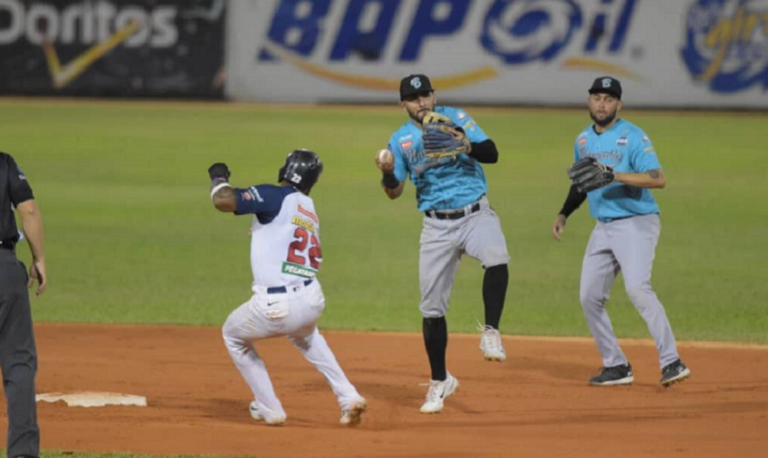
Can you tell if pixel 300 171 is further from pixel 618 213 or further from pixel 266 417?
pixel 618 213

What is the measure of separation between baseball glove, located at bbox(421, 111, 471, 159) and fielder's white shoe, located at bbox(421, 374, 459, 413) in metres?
1.47

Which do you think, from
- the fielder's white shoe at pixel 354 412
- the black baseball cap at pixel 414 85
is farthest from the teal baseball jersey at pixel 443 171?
the fielder's white shoe at pixel 354 412

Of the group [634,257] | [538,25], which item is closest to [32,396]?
[634,257]

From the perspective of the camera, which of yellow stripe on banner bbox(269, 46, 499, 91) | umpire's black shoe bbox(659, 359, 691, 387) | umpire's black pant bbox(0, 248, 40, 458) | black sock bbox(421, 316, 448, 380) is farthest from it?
yellow stripe on banner bbox(269, 46, 499, 91)

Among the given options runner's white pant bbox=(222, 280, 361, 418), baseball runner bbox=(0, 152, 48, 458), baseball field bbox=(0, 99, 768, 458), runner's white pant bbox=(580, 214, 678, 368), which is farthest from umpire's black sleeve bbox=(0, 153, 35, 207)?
runner's white pant bbox=(580, 214, 678, 368)

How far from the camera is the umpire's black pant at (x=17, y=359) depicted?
6.30 meters

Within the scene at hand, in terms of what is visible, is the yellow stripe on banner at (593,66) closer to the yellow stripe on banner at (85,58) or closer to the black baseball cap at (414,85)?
the yellow stripe on banner at (85,58)

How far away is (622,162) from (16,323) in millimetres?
4171

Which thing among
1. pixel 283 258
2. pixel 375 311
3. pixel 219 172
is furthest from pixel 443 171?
pixel 375 311

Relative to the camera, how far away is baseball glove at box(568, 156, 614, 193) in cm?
839

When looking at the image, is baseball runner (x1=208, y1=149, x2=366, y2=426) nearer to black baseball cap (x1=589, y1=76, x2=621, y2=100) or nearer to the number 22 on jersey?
the number 22 on jersey

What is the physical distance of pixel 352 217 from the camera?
18609 millimetres

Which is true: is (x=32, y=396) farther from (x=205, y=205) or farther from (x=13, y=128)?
(x=13, y=128)

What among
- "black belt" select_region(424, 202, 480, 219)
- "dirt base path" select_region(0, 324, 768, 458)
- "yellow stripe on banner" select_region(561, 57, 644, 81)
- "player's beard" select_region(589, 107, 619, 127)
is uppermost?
"player's beard" select_region(589, 107, 619, 127)
